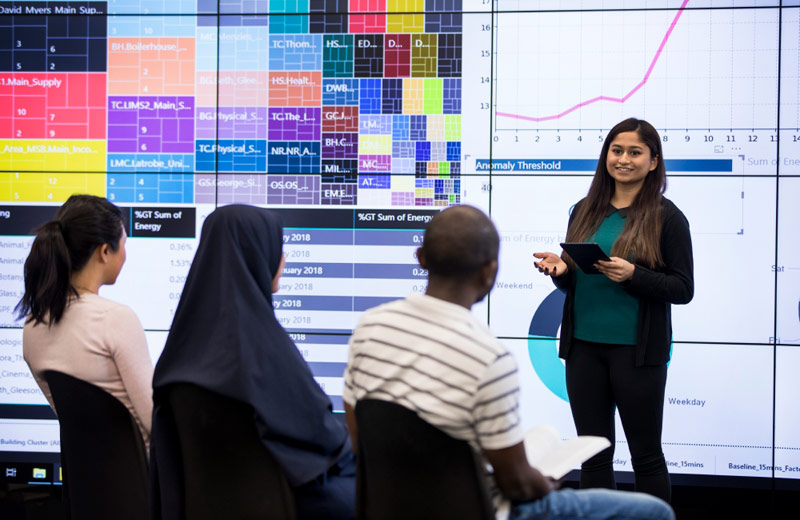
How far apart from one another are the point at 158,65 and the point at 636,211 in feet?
8.07

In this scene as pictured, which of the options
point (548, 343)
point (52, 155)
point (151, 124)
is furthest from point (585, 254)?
point (52, 155)

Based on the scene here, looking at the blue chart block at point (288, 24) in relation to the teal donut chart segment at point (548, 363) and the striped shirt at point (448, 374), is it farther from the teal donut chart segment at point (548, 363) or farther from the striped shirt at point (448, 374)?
the striped shirt at point (448, 374)

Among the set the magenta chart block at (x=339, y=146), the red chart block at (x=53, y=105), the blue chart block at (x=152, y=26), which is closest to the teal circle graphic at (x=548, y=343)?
the magenta chart block at (x=339, y=146)

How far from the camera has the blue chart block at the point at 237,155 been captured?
3.66 metres

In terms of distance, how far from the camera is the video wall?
134 inches

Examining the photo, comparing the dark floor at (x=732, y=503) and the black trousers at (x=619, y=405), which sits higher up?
the black trousers at (x=619, y=405)

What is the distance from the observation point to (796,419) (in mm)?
3367

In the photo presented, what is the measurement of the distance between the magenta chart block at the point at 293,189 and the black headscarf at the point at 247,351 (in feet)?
5.76

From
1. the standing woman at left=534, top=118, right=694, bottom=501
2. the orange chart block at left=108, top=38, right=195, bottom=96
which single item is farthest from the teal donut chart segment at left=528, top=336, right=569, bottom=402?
the orange chart block at left=108, top=38, right=195, bottom=96

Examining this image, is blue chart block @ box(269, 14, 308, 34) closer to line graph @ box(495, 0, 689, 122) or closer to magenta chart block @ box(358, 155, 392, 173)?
magenta chart block @ box(358, 155, 392, 173)

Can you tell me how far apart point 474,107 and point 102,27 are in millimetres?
1948

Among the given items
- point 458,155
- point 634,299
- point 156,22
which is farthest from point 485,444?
point 156,22

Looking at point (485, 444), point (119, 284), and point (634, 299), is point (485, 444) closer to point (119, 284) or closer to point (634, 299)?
point (634, 299)

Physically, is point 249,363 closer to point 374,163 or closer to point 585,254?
point 585,254
